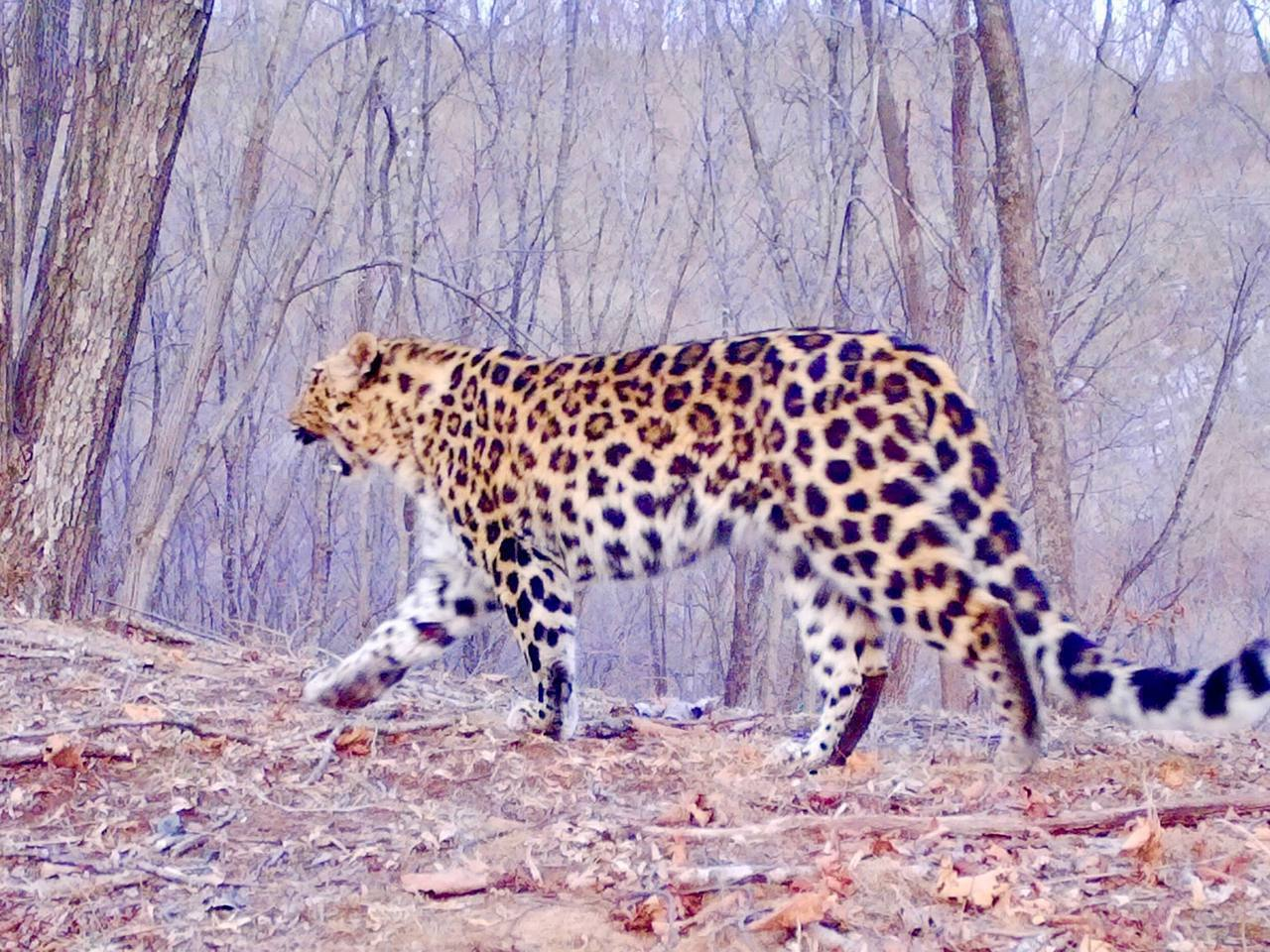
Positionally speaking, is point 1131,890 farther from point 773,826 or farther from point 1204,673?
point 1204,673

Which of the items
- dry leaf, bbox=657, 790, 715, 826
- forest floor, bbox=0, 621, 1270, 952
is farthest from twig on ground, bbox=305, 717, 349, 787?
dry leaf, bbox=657, 790, 715, 826

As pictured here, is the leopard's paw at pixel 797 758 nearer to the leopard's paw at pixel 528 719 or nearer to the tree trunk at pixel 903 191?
the leopard's paw at pixel 528 719

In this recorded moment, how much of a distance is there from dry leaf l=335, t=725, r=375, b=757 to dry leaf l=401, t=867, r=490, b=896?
4.98ft

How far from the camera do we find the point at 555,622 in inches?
246

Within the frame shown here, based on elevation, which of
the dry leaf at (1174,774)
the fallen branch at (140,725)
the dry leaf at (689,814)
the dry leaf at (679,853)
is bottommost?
the dry leaf at (679,853)

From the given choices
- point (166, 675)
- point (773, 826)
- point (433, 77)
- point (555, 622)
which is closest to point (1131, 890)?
point (773, 826)

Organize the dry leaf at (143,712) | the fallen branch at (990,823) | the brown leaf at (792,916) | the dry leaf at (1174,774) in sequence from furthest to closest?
the dry leaf at (143,712)
the dry leaf at (1174,774)
the fallen branch at (990,823)
the brown leaf at (792,916)

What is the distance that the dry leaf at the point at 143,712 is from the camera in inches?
224

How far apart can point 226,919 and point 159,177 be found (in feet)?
17.9

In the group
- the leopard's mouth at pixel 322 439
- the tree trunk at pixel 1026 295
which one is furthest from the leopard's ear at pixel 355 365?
the tree trunk at pixel 1026 295

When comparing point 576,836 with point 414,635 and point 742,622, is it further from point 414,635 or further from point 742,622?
point 742,622

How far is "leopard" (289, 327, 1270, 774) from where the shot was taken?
5.32 meters

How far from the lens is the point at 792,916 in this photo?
11.8ft

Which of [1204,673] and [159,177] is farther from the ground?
[159,177]
